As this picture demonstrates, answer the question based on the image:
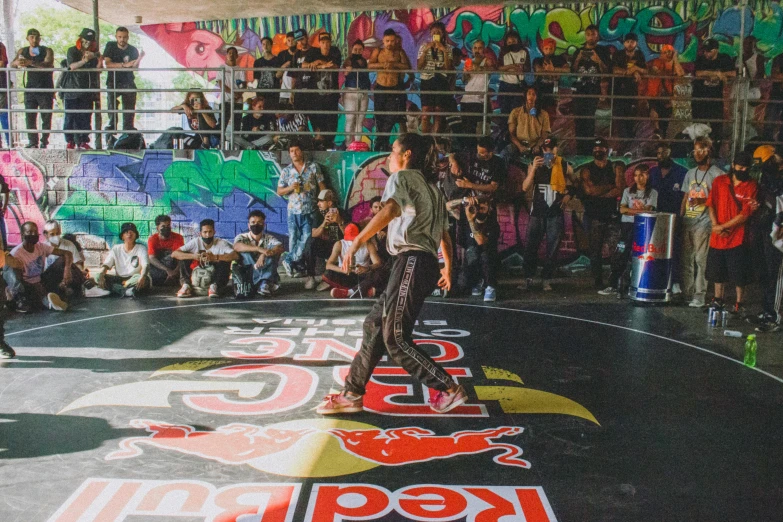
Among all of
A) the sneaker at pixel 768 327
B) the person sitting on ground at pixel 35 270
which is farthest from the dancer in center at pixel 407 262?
the person sitting on ground at pixel 35 270

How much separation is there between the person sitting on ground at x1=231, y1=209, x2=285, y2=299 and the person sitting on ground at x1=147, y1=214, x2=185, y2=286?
3.33ft

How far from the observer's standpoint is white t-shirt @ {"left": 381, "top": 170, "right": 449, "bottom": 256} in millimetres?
5164

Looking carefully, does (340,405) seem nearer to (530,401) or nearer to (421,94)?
(530,401)

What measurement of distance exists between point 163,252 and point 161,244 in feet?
0.45

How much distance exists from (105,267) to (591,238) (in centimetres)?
731

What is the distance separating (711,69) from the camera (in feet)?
39.5

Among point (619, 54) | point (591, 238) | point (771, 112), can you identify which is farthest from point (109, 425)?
point (771, 112)

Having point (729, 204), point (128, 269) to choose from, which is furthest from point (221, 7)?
point (729, 204)

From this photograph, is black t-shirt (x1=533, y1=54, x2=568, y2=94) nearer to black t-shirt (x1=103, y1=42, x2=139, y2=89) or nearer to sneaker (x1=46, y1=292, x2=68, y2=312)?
black t-shirt (x1=103, y1=42, x2=139, y2=89)

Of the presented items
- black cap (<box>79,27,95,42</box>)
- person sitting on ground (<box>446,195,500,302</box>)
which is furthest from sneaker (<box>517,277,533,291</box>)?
black cap (<box>79,27,95,42</box>)

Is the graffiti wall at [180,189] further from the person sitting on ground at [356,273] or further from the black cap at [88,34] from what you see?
the black cap at [88,34]

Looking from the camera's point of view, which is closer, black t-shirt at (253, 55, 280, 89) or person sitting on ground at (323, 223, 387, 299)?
person sitting on ground at (323, 223, 387, 299)

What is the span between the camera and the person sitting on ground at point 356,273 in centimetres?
1067

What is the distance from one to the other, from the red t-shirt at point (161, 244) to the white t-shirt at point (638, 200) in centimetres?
675
